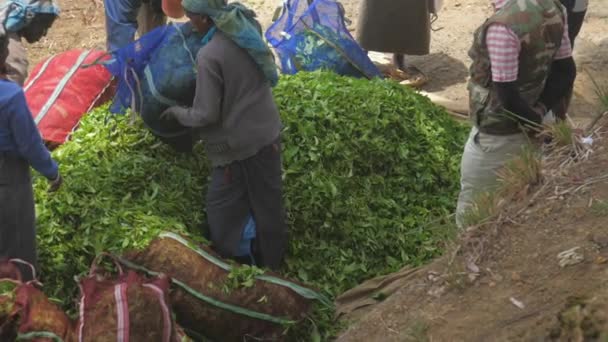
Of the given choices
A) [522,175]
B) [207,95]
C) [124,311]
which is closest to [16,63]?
[207,95]

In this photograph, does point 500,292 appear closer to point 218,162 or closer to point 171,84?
Answer: point 218,162

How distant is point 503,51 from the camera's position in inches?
175

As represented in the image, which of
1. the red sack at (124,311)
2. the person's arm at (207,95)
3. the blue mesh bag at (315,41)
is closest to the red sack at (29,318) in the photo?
the red sack at (124,311)

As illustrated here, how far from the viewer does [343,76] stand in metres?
6.69

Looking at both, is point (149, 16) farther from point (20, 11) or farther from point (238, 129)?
point (238, 129)

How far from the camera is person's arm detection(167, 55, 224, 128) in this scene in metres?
4.62

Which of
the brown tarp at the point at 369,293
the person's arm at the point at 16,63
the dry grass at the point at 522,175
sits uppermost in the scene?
the person's arm at the point at 16,63

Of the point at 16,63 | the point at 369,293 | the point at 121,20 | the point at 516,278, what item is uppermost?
the point at 16,63

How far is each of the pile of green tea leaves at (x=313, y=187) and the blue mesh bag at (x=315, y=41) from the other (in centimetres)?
52

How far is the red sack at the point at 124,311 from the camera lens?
392 centimetres

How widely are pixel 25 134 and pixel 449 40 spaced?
5926 mm

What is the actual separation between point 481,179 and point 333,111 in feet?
4.34

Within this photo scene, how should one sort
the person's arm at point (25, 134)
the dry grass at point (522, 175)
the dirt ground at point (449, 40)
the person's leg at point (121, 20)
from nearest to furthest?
the person's arm at point (25, 134)
the dry grass at point (522, 175)
the person's leg at point (121, 20)
the dirt ground at point (449, 40)

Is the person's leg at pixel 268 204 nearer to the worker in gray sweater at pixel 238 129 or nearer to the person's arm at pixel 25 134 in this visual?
the worker in gray sweater at pixel 238 129
